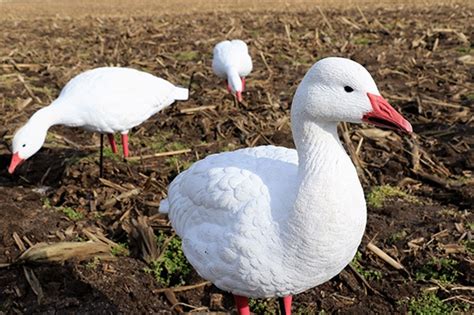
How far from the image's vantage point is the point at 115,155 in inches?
292

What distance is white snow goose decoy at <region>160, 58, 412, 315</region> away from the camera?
302cm

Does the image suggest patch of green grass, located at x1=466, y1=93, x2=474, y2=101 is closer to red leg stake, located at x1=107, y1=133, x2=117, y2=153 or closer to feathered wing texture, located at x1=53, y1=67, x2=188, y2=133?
feathered wing texture, located at x1=53, y1=67, x2=188, y2=133

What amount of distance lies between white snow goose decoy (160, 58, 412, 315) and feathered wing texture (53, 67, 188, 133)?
3.03m

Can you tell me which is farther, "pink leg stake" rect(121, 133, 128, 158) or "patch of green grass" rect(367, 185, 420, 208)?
"pink leg stake" rect(121, 133, 128, 158)

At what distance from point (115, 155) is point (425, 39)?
9101 mm

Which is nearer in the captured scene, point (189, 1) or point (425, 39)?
point (425, 39)

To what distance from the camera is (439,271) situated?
4.75m

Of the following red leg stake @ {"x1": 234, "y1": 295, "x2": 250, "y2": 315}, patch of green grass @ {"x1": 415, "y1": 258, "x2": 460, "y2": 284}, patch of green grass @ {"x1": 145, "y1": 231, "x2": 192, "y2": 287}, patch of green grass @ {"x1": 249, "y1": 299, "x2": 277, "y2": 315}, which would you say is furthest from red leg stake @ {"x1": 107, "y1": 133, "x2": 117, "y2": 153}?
patch of green grass @ {"x1": 415, "y1": 258, "x2": 460, "y2": 284}

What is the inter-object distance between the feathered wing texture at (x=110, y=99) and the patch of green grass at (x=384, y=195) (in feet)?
8.59

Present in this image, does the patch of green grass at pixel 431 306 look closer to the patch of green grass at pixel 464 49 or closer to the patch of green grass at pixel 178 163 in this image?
the patch of green grass at pixel 178 163

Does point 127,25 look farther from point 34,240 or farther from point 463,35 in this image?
point 34,240

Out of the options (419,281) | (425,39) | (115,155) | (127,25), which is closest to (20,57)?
(127,25)

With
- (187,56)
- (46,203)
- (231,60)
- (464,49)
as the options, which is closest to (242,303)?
(46,203)

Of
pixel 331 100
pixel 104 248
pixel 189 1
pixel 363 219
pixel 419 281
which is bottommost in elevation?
pixel 189 1
